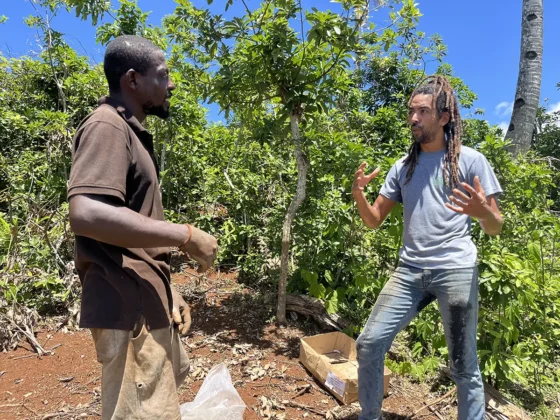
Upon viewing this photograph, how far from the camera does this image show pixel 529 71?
6.15 metres

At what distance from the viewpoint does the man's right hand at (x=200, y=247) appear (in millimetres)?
1319

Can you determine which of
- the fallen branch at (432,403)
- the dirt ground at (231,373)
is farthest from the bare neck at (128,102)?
the fallen branch at (432,403)

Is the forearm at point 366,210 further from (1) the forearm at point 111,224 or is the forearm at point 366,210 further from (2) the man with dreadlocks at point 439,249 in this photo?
(1) the forearm at point 111,224

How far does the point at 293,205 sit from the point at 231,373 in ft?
5.26

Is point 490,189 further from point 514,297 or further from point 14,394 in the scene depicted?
point 14,394

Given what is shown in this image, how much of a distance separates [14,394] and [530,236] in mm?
4342

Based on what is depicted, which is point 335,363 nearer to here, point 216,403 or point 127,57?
point 216,403

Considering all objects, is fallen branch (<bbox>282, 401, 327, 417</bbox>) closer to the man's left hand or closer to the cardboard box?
the cardboard box

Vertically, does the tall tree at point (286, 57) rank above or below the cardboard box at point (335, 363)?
above

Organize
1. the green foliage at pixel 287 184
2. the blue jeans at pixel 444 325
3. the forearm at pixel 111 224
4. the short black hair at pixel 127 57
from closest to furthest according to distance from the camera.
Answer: the forearm at pixel 111 224 → the short black hair at pixel 127 57 → the blue jeans at pixel 444 325 → the green foliage at pixel 287 184

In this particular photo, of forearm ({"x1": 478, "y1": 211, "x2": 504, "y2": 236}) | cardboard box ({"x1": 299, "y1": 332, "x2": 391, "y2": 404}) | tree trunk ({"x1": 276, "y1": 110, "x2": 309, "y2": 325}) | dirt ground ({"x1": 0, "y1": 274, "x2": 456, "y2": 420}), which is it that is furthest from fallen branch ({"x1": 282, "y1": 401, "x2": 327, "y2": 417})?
Result: forearm ({"x1": 478, "y1": 211, "x2": 504, "y2": 236})

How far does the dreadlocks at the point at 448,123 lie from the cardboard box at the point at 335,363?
4.91 ft

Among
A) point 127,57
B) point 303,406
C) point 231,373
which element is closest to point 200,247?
point 127,57

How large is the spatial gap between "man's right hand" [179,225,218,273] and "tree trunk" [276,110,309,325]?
7.82ft
